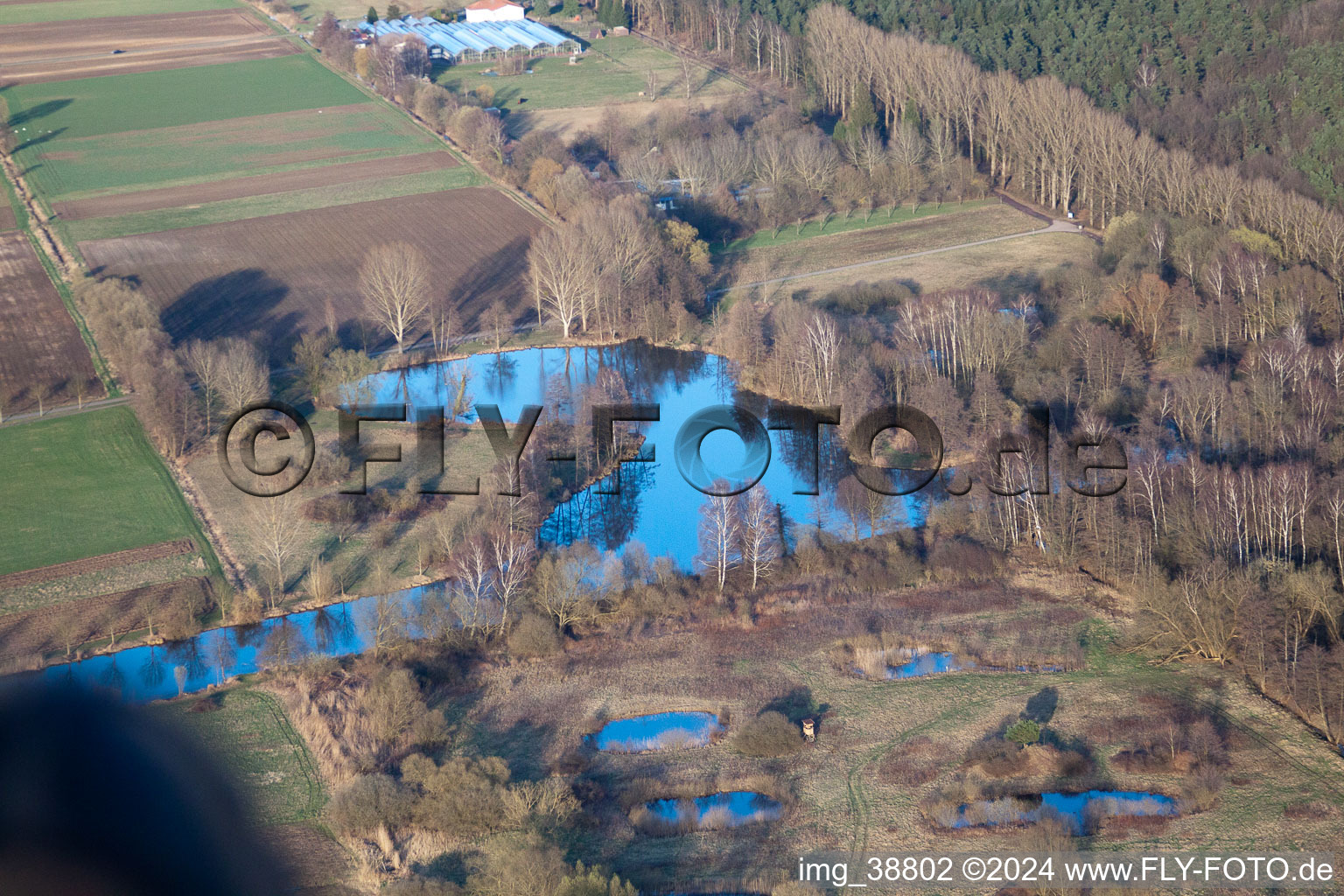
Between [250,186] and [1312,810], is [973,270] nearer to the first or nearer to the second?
[1312,810]

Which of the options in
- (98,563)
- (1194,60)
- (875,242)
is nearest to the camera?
(98,563)

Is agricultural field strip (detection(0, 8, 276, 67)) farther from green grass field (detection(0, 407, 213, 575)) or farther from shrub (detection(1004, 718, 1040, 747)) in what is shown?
shrub (detection(1004, 718, 1040, 747))

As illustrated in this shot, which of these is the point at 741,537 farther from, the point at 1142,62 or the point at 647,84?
the point at 647,84

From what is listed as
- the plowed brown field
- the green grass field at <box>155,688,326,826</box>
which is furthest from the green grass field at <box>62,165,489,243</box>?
the green grass field at <box>155,688,326,826</box>

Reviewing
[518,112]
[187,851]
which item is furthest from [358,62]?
[187,851]

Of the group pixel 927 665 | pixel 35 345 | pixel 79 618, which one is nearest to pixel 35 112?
pixel 35 345

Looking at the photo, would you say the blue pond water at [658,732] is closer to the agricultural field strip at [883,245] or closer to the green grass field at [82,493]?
the green grass field at [82,493]
